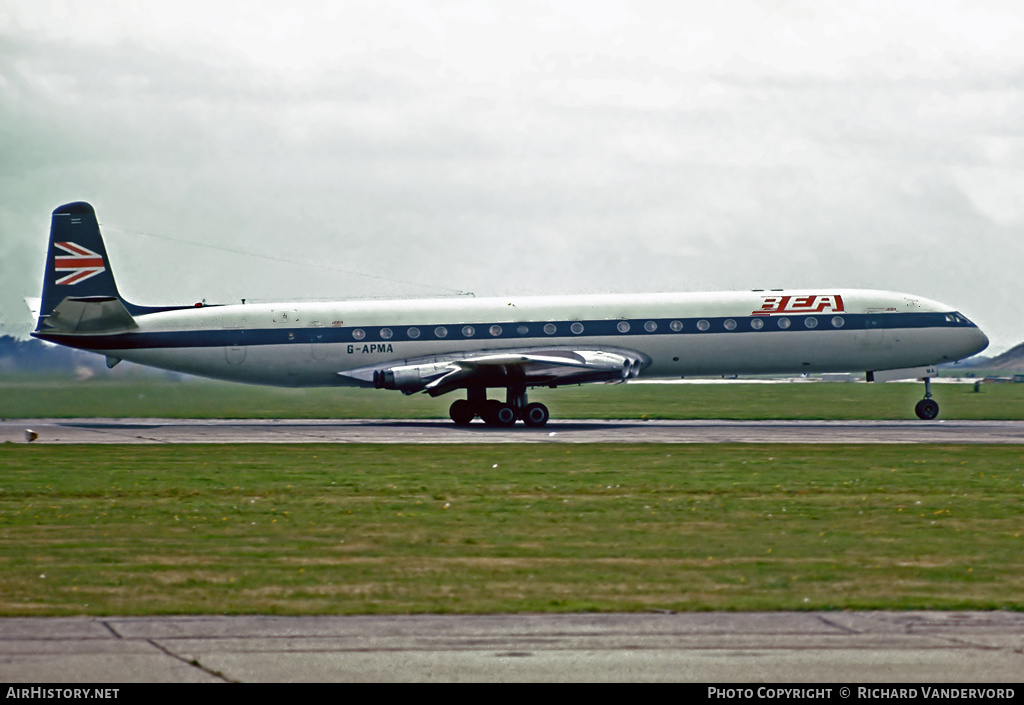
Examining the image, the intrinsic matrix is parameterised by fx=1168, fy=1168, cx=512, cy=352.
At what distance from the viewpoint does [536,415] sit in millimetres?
38594

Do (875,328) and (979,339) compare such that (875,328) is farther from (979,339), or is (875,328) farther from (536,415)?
(536,415)

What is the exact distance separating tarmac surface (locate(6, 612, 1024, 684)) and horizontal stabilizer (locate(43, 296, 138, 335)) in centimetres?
3194

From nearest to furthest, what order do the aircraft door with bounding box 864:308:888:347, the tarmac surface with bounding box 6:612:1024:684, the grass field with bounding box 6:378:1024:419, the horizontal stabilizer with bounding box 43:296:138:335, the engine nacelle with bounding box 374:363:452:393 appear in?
the tarmac surface with bounding box 6:612:1024:684 < the engine nacelle with bounding box 374:363:452:393 < the horizontal stabilizer with bounding box 43:296:138:335 < the aircraft door with bounding box 864:308:888:347 < the grass field with bounding box 6:378:1024:419

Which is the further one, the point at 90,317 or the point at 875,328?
the point at 875,328

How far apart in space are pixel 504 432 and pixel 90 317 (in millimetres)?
15345

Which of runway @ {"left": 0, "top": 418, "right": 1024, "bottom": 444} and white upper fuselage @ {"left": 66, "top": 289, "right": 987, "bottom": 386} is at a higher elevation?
white upper fuselage @ {"left": 66, "top": 289, "right": 987, "bottom": 386}

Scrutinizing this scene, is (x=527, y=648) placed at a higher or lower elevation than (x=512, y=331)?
lower

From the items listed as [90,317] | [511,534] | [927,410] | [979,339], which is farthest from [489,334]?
[511,534]

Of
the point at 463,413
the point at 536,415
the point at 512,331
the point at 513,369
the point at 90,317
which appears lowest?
the point at 536,415

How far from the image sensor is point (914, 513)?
16.7m

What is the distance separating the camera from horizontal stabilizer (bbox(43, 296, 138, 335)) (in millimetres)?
39719

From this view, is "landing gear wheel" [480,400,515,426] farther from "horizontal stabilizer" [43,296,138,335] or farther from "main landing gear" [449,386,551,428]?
"horizontal stabilizer" [43,296,138,335]

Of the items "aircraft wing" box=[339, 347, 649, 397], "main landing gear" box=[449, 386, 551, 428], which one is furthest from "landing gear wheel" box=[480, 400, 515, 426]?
"aircraft wing" box=[339, 347, 649, 397]

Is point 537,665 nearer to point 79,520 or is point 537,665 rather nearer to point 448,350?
point 79,520
